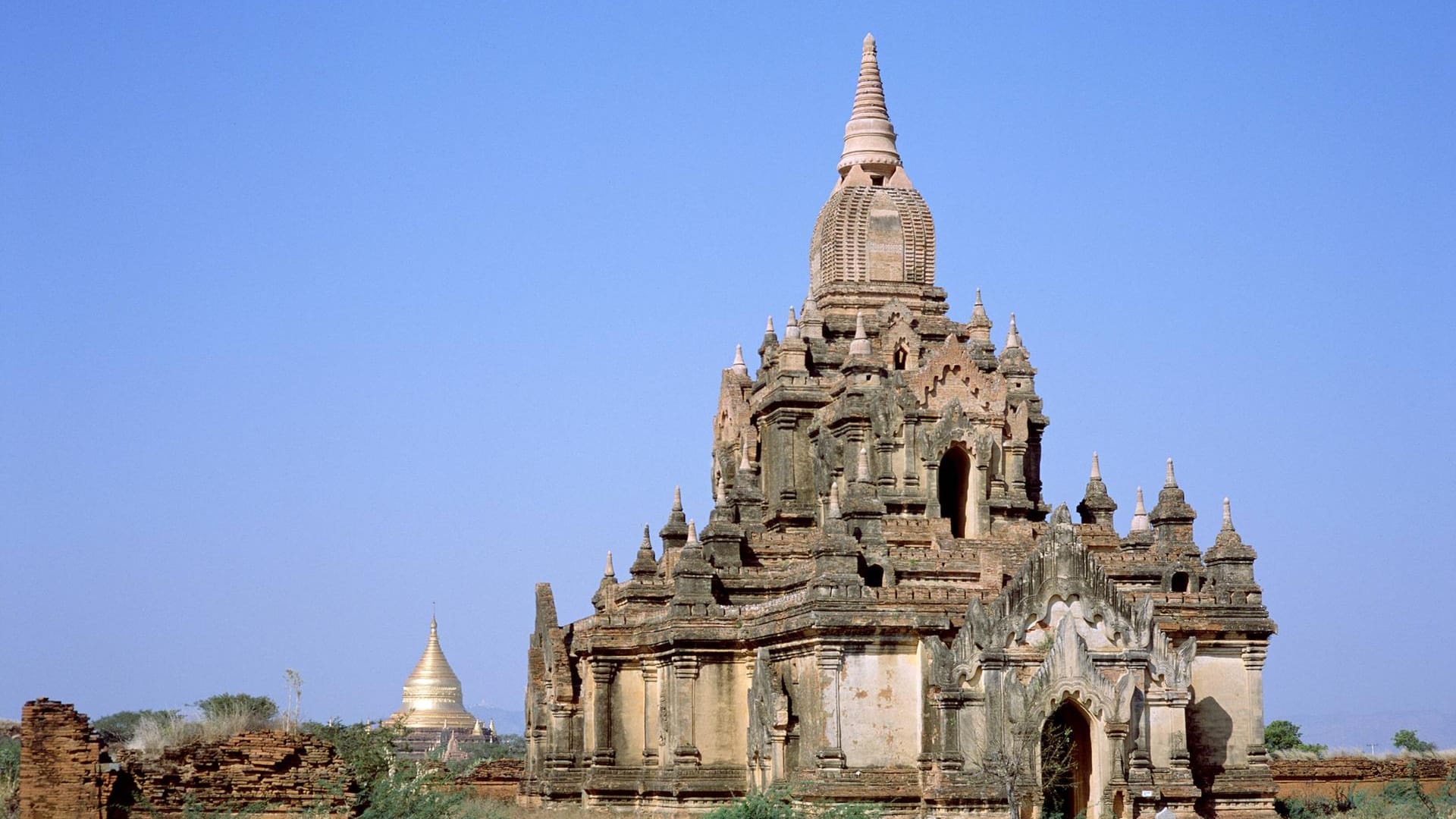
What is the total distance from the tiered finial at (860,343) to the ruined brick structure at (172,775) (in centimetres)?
1763

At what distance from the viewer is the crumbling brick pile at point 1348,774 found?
1769 inches

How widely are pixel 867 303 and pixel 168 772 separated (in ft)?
72.6

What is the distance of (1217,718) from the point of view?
131 feet

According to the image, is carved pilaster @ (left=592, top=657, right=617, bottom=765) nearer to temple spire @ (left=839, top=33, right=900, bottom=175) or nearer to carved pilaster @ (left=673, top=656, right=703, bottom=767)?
carved pilaster @ (left=673, top=656, right=703, bottom=767)

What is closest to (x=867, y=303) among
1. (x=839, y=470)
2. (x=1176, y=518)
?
(x=839, y=470)

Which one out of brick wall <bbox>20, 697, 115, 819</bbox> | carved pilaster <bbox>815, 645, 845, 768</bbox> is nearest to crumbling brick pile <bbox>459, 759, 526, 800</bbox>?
carved pilaster <bbox>815, 645, 845, 768</bbox>

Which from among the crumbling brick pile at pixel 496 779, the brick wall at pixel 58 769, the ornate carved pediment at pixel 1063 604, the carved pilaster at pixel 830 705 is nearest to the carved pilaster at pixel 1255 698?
the ornate carved pediment at pixel 1063 604

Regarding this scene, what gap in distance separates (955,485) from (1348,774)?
10.7 m

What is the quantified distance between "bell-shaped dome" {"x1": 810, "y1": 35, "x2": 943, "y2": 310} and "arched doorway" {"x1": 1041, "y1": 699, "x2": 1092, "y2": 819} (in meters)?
11.9

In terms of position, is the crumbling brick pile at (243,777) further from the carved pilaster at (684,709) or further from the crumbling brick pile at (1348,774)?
the crumbling brick pile at (1348,774)

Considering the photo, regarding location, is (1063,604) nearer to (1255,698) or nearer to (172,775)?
(1255,698)

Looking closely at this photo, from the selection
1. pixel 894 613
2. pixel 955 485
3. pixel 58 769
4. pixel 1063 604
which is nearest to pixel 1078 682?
pixel 1063 604

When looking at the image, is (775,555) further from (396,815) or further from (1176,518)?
(396,815)

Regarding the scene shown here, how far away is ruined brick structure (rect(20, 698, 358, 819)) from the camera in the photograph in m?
26.5
